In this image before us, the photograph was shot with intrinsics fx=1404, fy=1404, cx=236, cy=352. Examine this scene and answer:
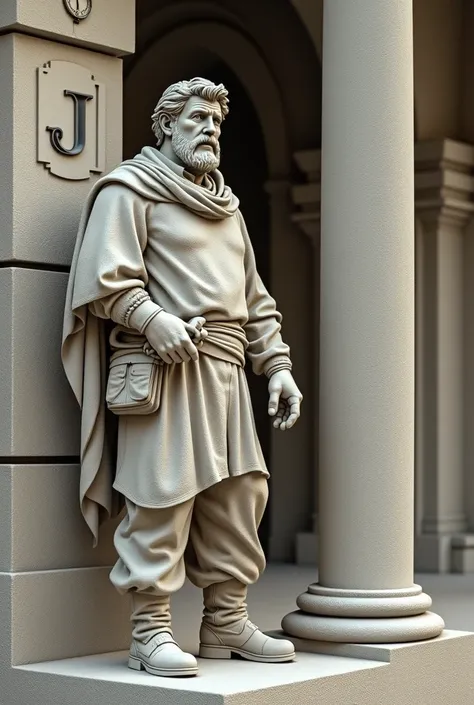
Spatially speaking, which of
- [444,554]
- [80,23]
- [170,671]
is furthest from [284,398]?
[444,554]

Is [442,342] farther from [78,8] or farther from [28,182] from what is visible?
[28,182]

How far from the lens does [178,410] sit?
5.57 meters

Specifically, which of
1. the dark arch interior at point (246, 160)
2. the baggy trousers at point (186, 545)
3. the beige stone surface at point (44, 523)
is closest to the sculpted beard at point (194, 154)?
the baggy trousers at point (186, 545)

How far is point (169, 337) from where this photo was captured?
5391 mm

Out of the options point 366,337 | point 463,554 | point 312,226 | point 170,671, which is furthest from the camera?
point 312,226

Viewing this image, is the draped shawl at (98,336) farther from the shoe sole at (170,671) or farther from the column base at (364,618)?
the column base at (364,618)

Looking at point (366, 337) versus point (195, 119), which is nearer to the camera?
point (195, 119)

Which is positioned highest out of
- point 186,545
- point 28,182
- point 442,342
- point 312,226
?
point 312,226

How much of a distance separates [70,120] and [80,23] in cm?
44

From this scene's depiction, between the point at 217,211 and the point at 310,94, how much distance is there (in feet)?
20.4

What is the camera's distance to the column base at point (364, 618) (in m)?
6.07

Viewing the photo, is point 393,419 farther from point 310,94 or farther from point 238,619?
point 310,94

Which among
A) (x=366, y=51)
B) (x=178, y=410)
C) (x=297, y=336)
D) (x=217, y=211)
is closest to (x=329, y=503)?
(x=178, y=410)

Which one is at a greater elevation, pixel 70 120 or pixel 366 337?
A: pixel 70 120
